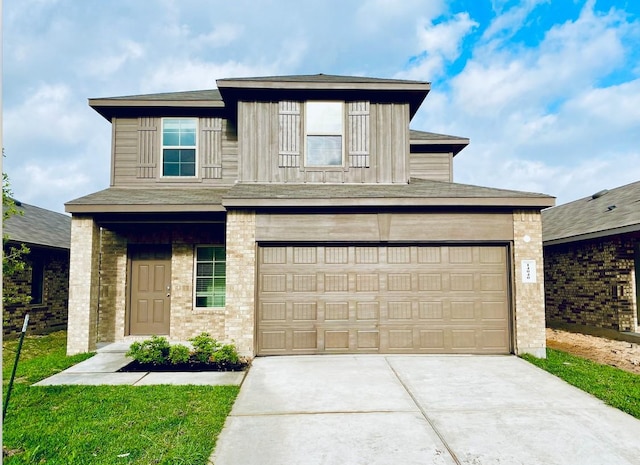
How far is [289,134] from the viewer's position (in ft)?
30.9

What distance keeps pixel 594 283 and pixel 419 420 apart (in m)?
8.82

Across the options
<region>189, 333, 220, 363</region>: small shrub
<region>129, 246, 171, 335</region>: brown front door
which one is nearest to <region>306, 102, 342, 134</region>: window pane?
<region>129, 246, 171, 335</region>: brown front door

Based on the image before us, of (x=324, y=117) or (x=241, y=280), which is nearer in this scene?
(x=241, y=280)

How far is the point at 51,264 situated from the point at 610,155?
59732mm

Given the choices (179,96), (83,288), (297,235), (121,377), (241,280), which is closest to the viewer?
(121,377)

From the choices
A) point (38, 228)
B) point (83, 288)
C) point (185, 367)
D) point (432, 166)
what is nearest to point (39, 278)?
point (38, 228)

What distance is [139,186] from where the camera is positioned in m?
10.4

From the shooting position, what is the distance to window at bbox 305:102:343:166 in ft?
31.1

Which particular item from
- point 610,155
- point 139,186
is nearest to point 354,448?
point 139,186

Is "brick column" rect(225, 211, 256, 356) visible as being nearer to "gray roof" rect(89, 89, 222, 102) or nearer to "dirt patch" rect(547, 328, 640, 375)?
"gray roof" rect(89, 89, 222, 102)

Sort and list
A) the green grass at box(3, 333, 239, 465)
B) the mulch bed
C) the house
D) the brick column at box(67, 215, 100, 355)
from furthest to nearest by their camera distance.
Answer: the brick column at box(67, 215, 100, 355) < the house < the mulch bed < the green grass at box(3, 333, 239, 465)

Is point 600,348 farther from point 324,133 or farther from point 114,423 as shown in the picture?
point 114,423

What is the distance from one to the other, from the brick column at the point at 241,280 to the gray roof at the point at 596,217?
867 cm

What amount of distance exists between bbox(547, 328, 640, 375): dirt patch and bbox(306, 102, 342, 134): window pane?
7388 millimetres
